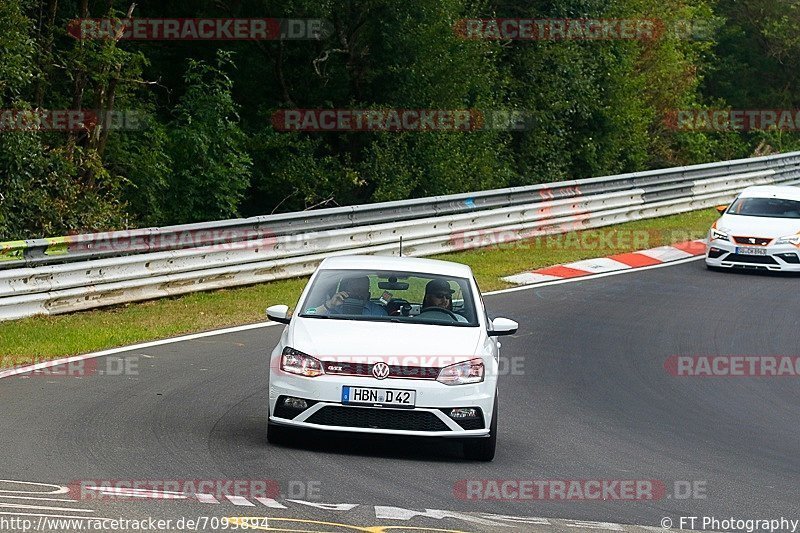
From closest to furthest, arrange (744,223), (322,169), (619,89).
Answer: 1. (744,223)
2. (322,169)
3. (619,89)

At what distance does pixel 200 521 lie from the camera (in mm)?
7535

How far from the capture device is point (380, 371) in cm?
963

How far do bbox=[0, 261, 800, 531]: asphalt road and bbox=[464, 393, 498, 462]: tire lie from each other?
78mm

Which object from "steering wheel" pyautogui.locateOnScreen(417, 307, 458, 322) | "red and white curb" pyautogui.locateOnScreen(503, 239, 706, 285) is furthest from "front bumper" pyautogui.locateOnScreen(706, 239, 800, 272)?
"steering wheel" pyautogui.locateOnScreen(417, 307, 458, 322)

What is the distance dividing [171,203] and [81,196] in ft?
9.43

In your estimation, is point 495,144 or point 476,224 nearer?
point 476,224

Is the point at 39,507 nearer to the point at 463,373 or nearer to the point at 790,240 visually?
the point at 463,373

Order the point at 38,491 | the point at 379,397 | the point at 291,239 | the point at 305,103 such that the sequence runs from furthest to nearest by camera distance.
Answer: the point at 305,103 → the point at 291,239 → the point at 379,397 → the point at 38,491

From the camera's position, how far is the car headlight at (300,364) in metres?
9.70

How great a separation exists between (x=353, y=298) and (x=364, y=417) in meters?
1.45

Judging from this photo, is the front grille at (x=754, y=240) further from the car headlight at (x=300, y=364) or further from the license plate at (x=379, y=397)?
the car headlight at (x=300, y=364)

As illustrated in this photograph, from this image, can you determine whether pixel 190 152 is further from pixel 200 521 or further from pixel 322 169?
pixel 200 521

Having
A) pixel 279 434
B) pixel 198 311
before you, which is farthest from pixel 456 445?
pixel 198 311

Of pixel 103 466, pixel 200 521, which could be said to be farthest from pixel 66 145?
pixel 200 521
